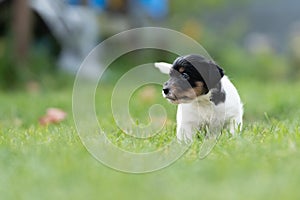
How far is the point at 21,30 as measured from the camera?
10.5 m

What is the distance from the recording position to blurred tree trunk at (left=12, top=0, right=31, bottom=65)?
10.4 m

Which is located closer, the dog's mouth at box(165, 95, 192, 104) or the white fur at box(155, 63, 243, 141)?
the dog's mouth at box(165, 95, 192, 104)

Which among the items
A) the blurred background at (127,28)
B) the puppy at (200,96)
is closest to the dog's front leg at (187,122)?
the puppy at (200,96)

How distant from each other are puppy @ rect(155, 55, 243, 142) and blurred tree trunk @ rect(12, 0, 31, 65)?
648 cm

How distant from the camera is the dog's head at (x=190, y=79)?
4055 millimetres

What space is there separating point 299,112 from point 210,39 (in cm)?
1048

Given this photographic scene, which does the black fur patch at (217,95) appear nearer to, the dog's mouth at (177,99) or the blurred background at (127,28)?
the dog's mouth at (177,99)

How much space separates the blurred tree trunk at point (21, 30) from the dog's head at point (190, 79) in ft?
21.8

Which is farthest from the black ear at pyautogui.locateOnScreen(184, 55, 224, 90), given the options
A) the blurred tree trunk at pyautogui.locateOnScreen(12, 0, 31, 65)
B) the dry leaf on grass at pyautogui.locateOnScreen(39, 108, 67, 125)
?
the blurred tree trunk at pyautogui.locateOnScreen(12, 0, 31, 65)

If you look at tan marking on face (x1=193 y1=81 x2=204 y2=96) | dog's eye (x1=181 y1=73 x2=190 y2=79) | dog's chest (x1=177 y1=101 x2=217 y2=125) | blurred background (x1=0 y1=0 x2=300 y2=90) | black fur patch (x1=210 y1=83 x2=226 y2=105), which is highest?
dog's eye (x1=181 y1=73 x2=190 y2=79)

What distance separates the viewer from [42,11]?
12.5m

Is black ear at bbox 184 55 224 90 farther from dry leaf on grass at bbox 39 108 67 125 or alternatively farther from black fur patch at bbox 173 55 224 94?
dry leaf on grass at bbox 39 108 67 125

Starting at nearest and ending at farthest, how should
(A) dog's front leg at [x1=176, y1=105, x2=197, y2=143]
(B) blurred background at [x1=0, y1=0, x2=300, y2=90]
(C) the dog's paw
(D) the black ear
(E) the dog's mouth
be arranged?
(C) the dog's paw
(E) the dog's mouth
(D) the black ear
(A) dog's front leg at [x1=176, y1=105, x2=197, y2=143]
(B) blurred background at [x1=0, y1=0, x2=300, y2=90]

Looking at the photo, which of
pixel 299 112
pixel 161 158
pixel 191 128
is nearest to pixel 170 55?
pixel 299 112
